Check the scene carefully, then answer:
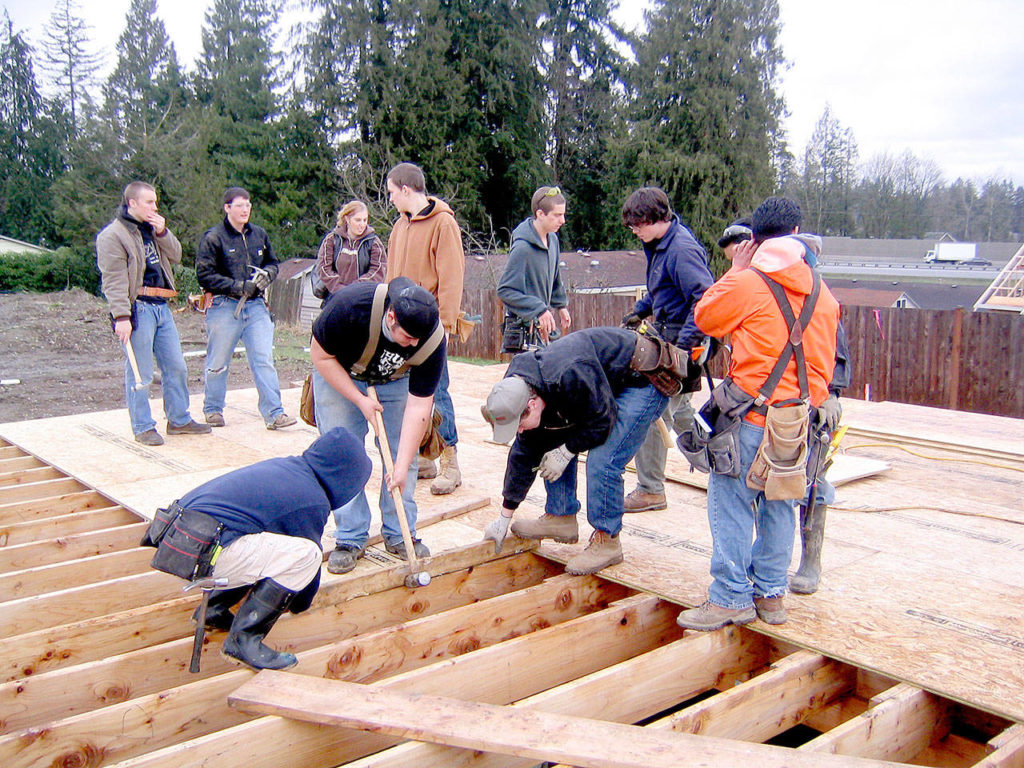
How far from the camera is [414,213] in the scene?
3.95 metres

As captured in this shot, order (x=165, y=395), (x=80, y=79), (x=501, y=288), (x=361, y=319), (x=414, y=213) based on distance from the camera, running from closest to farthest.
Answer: (x=361, y=319) → (x=414, y=213) → (x=501, y=288) → (x=165, y=395) → (x=80, y=79)

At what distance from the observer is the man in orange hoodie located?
247 centimetres

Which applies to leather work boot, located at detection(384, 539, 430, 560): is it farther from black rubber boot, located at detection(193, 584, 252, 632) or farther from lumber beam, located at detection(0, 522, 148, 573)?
lumber beam, located at detection(0, 522, 148, 573)

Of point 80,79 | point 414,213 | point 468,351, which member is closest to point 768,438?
point 414,213

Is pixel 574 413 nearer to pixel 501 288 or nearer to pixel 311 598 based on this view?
pixel 311 598

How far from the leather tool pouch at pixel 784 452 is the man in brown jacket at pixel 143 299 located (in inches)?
150

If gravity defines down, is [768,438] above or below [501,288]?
below

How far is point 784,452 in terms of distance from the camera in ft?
8.11

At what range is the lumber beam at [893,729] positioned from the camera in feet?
6.89

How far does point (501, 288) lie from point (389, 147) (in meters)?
21.5

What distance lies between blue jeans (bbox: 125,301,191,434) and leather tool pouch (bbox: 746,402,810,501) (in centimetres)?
378

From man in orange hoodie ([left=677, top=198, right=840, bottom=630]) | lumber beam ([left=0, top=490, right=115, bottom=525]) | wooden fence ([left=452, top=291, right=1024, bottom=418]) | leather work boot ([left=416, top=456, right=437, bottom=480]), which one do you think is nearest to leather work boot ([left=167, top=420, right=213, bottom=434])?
lumber beam ([left=0, top=490, right=115, bottom=525])

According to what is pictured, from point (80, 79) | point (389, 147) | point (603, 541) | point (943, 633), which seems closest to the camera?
point (943, 633)

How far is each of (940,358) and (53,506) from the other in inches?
359
